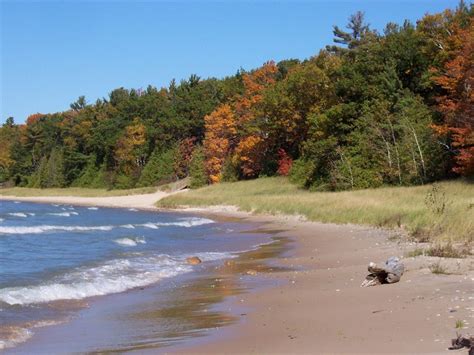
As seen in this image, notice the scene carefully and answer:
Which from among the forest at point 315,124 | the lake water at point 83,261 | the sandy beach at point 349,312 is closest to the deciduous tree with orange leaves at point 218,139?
the forest at point 315,124

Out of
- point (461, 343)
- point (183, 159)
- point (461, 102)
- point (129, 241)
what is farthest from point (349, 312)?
point (183, 159)

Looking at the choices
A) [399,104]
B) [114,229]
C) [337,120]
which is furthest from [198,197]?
[114,229]

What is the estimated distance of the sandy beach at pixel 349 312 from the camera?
731 cm

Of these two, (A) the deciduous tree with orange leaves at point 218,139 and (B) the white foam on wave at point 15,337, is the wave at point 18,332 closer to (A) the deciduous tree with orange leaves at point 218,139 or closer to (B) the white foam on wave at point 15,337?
(B) the white foam on wave at point 15,337

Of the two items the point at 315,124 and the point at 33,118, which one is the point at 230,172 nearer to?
the point at 315,124

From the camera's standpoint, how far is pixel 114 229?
32688mm

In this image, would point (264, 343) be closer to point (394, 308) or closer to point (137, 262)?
point (394, 308)

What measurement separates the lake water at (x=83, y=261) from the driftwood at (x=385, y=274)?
5915 mm

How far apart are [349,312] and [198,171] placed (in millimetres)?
69235

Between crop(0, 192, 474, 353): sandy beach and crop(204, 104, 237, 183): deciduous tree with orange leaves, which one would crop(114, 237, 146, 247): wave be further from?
crop(204, 104, 237, 183): deciduous tree with orange leaves

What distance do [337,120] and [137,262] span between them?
36856mm

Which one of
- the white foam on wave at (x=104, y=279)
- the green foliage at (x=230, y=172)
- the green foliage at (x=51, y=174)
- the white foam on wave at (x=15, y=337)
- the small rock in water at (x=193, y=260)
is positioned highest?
the green foliage at (x=51, y=174)

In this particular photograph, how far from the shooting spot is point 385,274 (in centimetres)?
1132

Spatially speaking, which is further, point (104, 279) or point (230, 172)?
point (230, 172)
